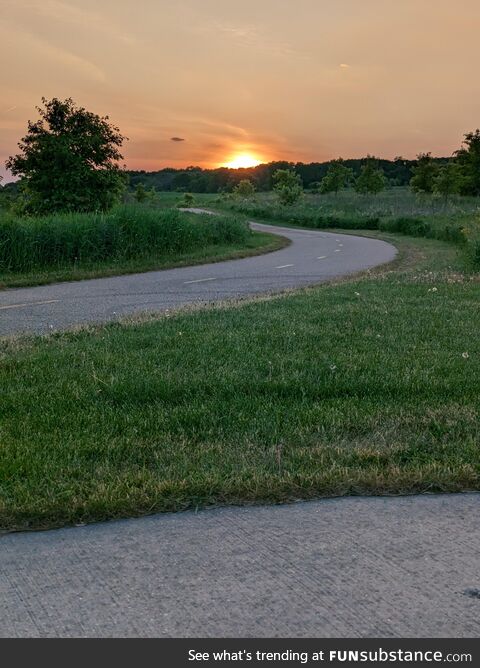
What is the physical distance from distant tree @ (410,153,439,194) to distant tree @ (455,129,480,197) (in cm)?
953

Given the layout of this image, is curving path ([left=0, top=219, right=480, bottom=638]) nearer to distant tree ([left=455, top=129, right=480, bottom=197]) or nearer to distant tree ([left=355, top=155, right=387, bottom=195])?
distant tree ([left=455, top=129, right=480, bottom=197])

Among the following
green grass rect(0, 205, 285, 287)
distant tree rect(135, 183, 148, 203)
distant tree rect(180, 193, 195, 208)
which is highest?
distant tree rect(135, 183, 148, 203)

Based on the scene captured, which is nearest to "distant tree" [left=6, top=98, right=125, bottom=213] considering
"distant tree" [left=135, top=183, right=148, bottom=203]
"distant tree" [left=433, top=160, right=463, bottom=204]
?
"distant tree" [left=433, top=160, right=463, bottom=204]

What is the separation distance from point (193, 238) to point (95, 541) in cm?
2072

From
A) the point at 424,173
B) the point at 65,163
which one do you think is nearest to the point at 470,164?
the point at 424,173

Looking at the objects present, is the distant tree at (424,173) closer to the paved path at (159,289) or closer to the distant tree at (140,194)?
the distant tree at (140,194)

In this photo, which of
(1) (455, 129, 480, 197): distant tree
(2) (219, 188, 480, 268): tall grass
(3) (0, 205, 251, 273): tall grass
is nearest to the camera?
(3) (0, 205, 251, 273): tall grass

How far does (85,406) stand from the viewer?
5.41 m

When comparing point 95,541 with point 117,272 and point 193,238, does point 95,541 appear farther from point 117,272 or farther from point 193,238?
point 193,238

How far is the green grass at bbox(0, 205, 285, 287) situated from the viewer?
16922 millimetres

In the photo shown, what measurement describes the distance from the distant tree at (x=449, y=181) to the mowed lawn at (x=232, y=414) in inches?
1920

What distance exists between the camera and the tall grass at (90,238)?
17078mm
